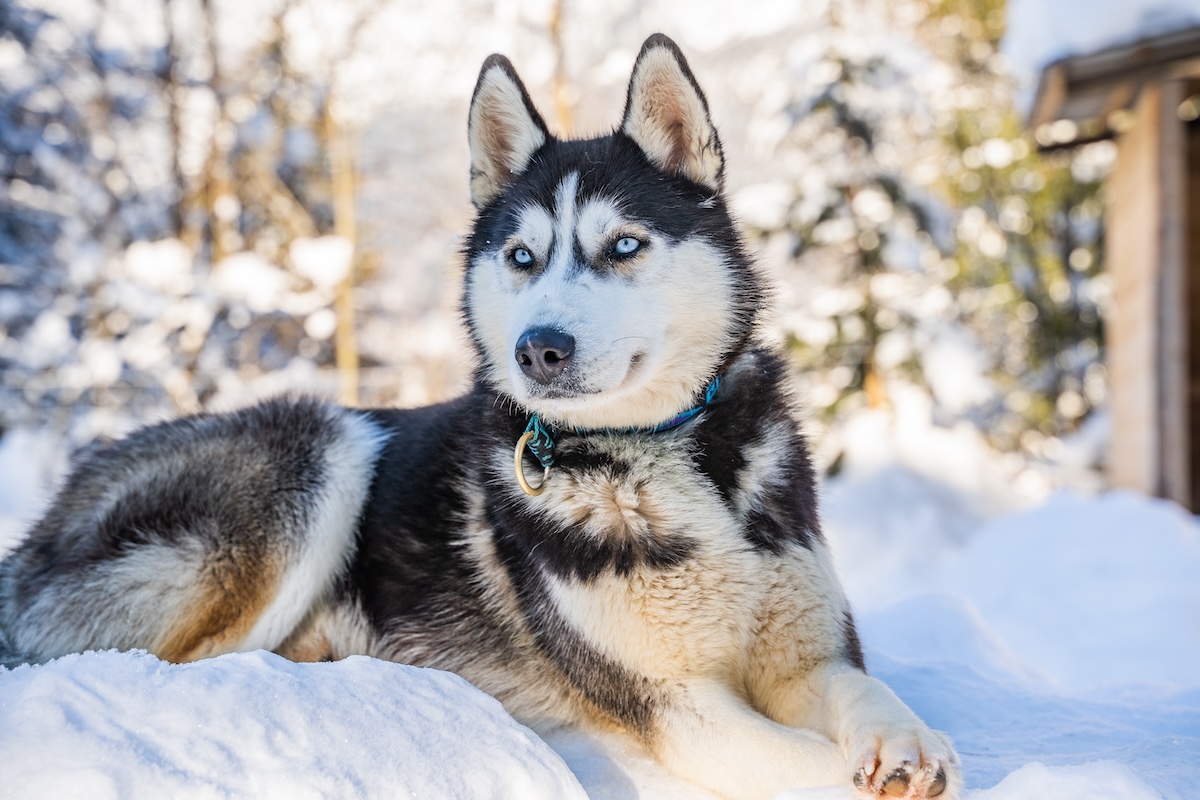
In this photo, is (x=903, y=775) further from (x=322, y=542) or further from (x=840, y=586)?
(x=322, y=542)

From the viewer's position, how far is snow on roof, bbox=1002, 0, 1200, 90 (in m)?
6.09

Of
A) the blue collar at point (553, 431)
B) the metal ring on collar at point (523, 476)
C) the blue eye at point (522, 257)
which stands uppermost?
the blue eye at point (522, 257)

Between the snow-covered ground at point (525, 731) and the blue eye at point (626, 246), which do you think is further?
the blue eye at point (626, 246)

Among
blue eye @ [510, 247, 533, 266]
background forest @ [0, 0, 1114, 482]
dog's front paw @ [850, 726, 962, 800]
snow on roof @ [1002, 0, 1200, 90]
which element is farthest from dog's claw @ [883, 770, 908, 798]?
background forest @ [0, 0, 1114, 482]

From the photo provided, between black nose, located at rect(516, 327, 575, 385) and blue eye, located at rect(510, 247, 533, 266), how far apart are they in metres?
0.41

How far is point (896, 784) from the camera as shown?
5.55 ft

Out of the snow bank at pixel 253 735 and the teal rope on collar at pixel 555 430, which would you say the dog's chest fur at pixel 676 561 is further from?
the snow bank at pixel 253 735

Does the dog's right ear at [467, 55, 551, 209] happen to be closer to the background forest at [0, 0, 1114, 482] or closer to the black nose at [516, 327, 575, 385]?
the black nose at [516, 327, 575, 385]

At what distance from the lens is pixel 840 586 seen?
93.0 inches

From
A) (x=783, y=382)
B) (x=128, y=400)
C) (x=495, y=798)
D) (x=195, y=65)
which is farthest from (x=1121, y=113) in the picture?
(x=195, y=65)

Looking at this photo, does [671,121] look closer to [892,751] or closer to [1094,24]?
[892,751]

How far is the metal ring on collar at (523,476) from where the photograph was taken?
230cm

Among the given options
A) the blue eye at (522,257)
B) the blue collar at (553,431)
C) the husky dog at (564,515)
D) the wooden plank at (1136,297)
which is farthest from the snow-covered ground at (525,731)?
the wooden plank at (1136,297)

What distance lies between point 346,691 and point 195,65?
50.3 feet
